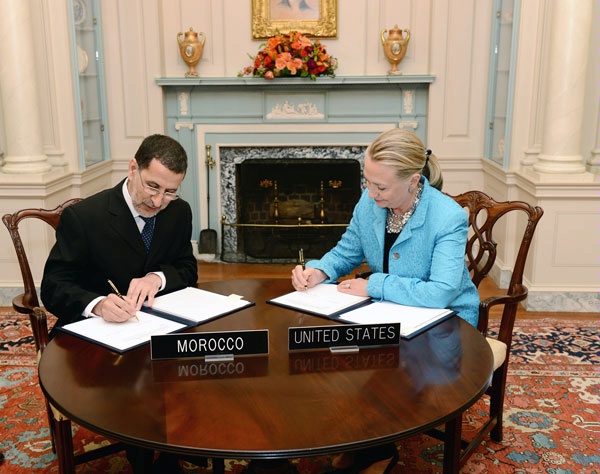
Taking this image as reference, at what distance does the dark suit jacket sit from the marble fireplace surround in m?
3.43

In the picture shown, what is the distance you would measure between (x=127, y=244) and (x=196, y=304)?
0.38m

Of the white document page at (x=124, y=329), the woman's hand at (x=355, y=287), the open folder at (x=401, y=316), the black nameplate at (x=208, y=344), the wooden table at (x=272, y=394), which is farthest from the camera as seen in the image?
the woman's hand at (x=355, y=287)

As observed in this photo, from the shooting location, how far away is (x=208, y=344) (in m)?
1.98

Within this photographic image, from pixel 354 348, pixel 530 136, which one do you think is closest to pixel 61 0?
pixel 530 136

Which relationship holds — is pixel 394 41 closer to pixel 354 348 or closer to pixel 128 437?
pixel 354 348

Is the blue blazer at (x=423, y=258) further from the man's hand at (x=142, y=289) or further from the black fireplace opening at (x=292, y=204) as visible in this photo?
the black fireplace opening at (x=292, y=204)

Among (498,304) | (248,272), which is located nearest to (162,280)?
(498,304)

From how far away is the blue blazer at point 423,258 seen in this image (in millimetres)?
2375

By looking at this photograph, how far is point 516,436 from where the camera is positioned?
303 centimetres

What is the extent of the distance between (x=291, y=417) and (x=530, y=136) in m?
4.00

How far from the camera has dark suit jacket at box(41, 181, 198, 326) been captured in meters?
2.47

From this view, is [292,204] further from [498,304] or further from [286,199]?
[498,304]

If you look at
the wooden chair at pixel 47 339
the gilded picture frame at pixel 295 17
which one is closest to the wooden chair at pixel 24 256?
the wooden chair at pixel 47 339

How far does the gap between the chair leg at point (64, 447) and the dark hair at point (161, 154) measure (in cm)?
92
